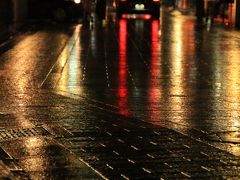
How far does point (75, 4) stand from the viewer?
3844 centimetres

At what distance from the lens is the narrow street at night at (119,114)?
716 centimetres

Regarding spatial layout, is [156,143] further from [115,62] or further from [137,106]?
[115,62]

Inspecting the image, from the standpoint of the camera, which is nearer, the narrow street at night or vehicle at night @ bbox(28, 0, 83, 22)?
the narrow street at night

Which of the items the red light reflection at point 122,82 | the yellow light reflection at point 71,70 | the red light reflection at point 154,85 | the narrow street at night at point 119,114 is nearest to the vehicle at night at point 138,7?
the red light reflection at point 122,82

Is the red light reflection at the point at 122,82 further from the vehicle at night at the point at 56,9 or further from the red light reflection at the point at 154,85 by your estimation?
the vehicle at night at the point at 56,9

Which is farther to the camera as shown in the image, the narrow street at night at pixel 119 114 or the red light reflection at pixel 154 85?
the red light reflection at pixel 154 85

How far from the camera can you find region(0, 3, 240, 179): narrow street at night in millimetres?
7156

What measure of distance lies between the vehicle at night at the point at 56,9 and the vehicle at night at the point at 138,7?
5.81 m

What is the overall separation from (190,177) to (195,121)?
121 inches

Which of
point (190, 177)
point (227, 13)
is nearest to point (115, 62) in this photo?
point (190, 177)

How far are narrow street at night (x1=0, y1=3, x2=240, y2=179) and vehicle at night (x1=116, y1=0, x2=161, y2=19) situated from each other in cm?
2335

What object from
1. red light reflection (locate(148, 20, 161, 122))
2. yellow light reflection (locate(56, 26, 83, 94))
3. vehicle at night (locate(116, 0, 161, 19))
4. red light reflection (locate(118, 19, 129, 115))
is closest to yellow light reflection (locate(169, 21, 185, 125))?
red light reflection (locate(148, 20, 161, 122))

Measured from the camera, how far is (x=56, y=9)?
38594mm

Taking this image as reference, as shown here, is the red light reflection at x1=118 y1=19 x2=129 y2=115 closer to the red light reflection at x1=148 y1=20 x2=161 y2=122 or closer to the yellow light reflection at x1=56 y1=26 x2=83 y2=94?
the red light reflection at x1=148 y1=20 x2=161 y2=122
